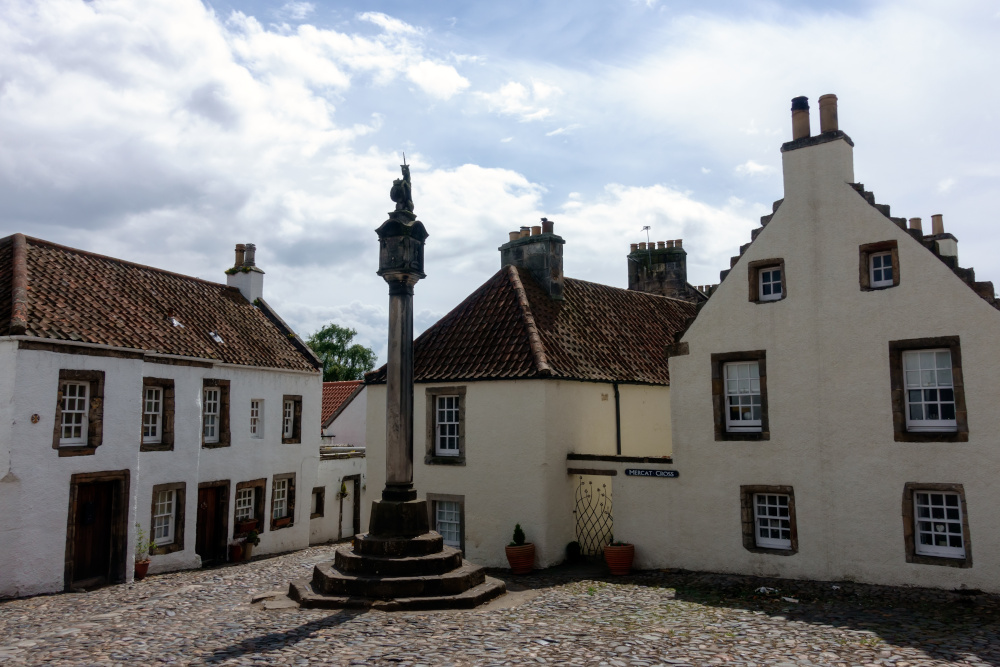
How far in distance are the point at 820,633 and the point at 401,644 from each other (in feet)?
19.8

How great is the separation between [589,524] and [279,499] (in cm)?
1182

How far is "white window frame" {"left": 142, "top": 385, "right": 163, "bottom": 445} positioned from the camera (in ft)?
66.1

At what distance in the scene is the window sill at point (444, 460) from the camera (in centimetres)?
1950

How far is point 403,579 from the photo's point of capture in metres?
12.7

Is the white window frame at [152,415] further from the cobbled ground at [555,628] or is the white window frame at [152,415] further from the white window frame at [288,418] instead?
the cobbled ground at [555,628]

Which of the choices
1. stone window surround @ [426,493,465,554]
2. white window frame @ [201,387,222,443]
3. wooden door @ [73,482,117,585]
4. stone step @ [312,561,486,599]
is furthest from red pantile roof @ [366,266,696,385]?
wooden door @ [73,482,117,585]

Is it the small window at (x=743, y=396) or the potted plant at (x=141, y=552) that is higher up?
the small window at (x=743, y=396)

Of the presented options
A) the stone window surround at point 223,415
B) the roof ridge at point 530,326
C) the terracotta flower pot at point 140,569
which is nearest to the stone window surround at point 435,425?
the roof ridge at point 530,326

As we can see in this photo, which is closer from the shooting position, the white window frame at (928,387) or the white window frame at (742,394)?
the white window frame at (928,387)

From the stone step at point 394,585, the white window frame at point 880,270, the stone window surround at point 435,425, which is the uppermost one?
the white window frame at point 880,270

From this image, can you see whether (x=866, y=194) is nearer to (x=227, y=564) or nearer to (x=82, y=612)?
(x=82, y=612)

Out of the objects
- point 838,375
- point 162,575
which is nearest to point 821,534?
point 838,375

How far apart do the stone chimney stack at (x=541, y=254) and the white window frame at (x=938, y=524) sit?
1128 cm

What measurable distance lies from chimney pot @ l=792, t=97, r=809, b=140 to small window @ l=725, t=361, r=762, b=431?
16.7 feet
